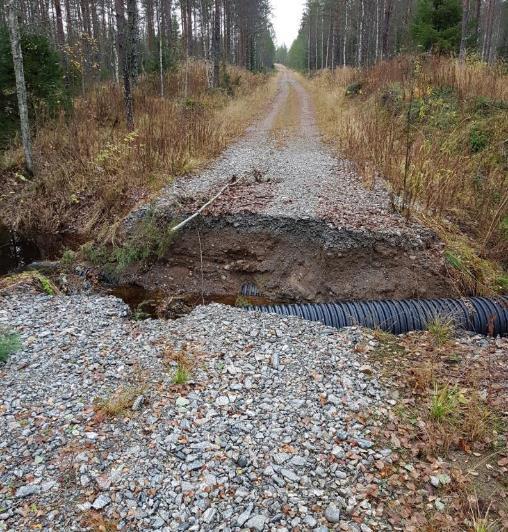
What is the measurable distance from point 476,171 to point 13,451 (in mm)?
7602

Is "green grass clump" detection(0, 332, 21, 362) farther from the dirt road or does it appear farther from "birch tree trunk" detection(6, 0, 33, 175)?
"birch tree trunk" detection(6, 0, 33, 175)

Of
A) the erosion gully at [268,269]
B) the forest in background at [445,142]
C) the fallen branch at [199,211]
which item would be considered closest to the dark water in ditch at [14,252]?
the erosion gully at [268,269]

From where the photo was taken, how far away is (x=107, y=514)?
2.44 m

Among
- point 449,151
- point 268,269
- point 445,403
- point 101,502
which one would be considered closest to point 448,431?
point 445,403

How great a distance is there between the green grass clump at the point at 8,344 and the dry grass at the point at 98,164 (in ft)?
10.4

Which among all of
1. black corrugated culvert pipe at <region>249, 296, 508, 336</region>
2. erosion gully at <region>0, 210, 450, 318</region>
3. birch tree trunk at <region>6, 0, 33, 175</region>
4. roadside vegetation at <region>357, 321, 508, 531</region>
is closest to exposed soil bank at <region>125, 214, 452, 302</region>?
erosion gully at <region>0, 210, 450, 318</region>

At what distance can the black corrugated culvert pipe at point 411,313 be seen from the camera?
4.71 m

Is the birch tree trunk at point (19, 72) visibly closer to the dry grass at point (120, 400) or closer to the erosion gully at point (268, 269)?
the erosion gully at point (268, 269)

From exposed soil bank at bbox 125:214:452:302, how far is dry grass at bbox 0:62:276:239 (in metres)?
1.70

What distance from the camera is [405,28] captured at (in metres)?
25.4

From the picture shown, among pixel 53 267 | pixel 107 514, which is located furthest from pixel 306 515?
pixel 53 267

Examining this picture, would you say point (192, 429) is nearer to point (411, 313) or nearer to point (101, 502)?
point (101, 502)

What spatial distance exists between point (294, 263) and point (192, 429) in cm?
342

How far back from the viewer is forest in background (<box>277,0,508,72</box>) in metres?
14.9
